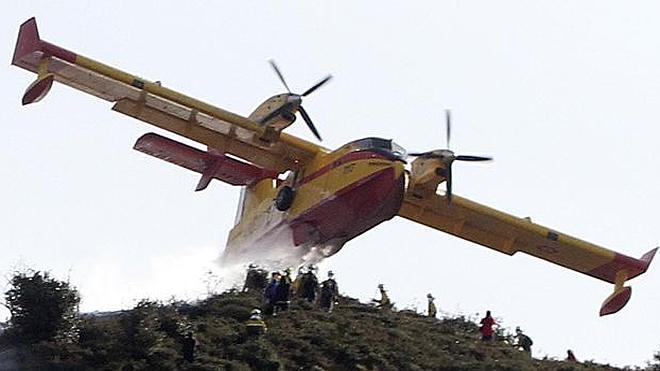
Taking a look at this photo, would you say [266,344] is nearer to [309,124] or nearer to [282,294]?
[282,294]

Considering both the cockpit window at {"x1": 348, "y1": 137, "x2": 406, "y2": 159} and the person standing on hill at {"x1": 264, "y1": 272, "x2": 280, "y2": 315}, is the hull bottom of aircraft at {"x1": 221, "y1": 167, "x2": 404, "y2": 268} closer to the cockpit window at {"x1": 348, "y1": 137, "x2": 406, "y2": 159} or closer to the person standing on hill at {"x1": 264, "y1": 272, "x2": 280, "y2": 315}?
the cockpit window at {"x1": 348, "y1": 137, "x2": 406, "y2": 159}

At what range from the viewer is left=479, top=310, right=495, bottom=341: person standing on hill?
39.5 meters

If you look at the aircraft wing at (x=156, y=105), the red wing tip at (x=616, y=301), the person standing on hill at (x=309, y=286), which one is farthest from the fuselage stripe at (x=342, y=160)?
the red wing tip at (x=616, y=301)

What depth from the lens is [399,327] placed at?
38.3 metres

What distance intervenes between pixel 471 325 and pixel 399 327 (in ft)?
15.6

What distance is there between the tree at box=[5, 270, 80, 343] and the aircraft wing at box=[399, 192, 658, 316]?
18.6 meters

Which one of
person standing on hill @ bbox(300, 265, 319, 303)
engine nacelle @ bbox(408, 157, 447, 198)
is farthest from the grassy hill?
engine nacelle @ bbox(408, 157, 447, 198)

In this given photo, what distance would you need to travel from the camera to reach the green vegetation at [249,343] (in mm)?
29484

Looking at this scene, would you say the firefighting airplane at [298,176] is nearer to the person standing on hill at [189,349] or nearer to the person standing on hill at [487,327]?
the person standing on hill at [487,327]

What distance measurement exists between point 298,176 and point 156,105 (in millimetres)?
5936

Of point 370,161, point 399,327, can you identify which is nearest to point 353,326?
point 399,327

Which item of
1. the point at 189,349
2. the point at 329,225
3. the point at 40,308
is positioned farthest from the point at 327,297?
the point at 40,308

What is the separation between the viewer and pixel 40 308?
2998 cm

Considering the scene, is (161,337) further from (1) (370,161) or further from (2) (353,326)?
(1) (370,161)
